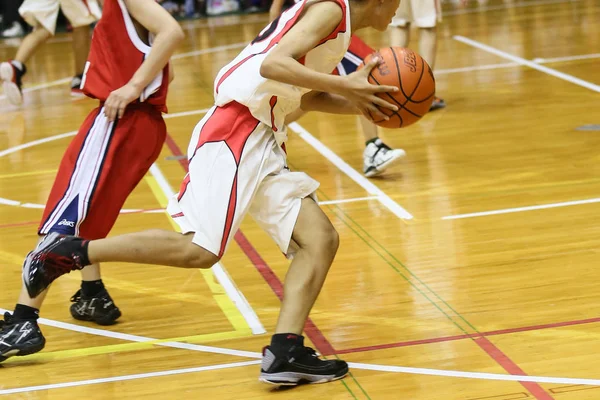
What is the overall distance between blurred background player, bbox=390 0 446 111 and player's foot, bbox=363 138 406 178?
154 cm

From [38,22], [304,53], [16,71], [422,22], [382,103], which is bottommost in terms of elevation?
[16,71]

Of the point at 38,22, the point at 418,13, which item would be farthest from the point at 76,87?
the point at 418,13

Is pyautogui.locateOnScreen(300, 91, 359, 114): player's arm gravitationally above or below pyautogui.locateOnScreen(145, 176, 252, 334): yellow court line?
above

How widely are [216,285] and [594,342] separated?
5.68ft

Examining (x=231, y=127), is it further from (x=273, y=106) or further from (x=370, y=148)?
(x=370, y=148)

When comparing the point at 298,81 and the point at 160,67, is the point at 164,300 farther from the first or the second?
the point at 298,81

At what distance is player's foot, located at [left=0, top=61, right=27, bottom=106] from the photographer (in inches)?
344

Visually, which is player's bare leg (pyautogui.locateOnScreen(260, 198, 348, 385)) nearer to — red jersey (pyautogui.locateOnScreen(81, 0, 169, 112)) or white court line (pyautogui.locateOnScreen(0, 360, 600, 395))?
white court line (pyautogui.locateOnScreen(0, 360, 600, 395))

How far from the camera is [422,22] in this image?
293 inches

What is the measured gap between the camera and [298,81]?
3.30 m

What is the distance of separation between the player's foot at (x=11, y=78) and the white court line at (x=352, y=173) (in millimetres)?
2703

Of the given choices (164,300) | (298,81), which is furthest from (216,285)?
(298,81)

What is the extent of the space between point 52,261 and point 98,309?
25.3 inches

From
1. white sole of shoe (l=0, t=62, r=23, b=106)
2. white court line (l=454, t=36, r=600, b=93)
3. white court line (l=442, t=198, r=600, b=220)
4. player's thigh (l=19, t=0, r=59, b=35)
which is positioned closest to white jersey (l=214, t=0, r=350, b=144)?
white court line (l=442, t=198, r=600, b=220)
